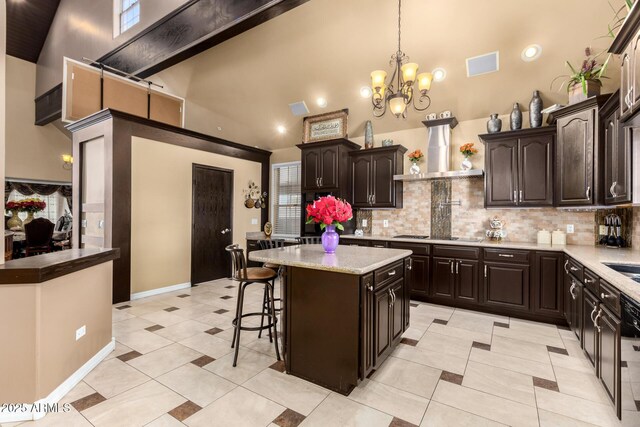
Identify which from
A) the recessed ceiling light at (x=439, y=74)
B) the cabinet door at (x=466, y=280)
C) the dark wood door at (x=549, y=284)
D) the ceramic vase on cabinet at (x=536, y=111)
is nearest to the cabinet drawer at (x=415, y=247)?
the cabinet door at (x=466, y=280)

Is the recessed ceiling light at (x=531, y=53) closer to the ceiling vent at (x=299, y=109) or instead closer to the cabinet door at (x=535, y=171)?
the cabinet door at (x=535, y=171)

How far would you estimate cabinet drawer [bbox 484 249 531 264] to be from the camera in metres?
3.61

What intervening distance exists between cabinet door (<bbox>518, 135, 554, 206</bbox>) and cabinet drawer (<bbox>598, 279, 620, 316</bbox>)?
6.37 feet

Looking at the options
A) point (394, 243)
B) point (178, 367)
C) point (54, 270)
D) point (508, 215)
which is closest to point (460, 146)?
point (508, 215)

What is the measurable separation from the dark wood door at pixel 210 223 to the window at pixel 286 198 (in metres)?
1.12

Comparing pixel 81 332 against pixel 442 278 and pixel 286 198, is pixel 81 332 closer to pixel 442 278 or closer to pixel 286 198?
pixel 442 278

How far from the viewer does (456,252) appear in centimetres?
401

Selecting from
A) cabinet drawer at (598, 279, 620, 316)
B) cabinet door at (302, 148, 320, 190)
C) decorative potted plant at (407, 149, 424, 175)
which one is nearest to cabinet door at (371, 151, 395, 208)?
decorative potted plant at (407, 149, 424, 175)

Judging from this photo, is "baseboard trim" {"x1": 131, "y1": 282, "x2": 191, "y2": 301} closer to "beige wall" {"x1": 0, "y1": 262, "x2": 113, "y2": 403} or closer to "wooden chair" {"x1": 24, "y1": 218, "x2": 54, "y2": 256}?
"beige wall" {"x1": 0, "y1": 262, "x2": 113, "y2": 403}

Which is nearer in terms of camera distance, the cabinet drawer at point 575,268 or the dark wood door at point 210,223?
the cabinet drawer at point 575,268

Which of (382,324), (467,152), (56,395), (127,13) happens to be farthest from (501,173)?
(127,13)

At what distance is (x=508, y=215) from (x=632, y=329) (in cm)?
292

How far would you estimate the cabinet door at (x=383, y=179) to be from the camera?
15.8 ft

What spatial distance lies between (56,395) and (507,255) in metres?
4.47
